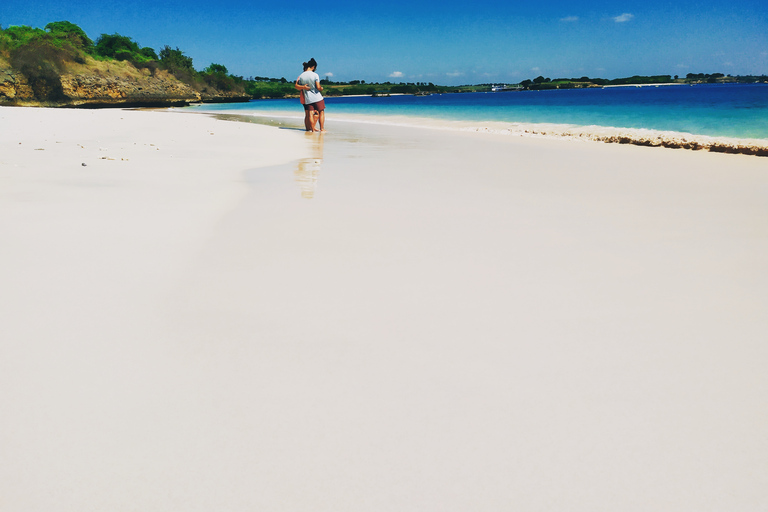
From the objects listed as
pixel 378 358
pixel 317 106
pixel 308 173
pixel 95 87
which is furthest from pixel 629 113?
pixel 95 87

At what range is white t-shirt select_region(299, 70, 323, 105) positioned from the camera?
1148 cm

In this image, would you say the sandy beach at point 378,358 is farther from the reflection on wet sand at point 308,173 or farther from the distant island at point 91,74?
the distant island at point 91,74

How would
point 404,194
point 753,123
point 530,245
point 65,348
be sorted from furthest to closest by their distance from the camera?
point 753,123
point 404,194
point 530,245
point 65,348

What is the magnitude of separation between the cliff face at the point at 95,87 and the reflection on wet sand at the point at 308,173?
36.4 meters

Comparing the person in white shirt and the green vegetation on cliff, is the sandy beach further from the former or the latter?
the green vegetation on cliff

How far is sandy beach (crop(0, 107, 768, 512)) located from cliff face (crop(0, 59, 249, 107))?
39957 millimetres

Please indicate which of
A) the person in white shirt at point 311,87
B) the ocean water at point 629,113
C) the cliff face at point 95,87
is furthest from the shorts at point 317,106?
the cliff face at point 95,87

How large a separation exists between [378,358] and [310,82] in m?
10.9

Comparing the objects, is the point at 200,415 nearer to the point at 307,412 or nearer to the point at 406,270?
the point at 307,412

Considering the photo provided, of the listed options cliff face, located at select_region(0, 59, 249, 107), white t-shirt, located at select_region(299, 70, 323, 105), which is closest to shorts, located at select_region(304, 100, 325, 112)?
white t-shirt, located at select_region(299, 70, 323, 105)

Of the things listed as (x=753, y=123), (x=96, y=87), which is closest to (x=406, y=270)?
(x=753, y=123)

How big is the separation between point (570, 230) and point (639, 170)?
12.4 feet

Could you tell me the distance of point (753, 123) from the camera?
1811 cm

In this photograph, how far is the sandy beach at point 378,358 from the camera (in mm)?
1222
